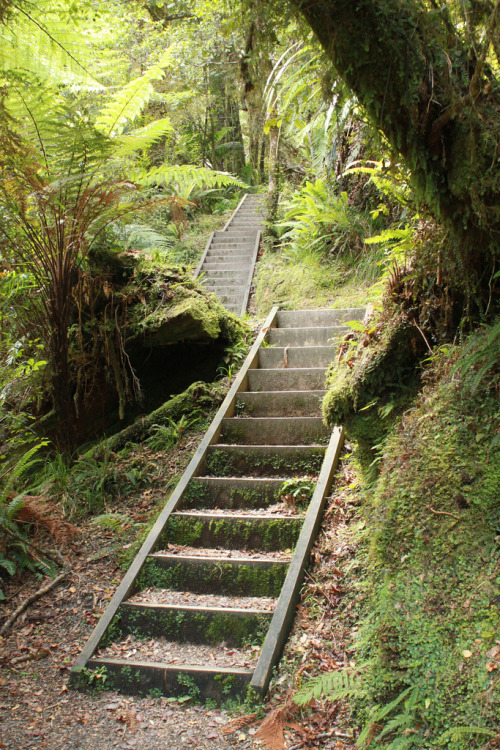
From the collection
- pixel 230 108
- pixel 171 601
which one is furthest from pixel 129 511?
pixel 230 108

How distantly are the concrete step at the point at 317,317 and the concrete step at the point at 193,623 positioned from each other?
3.49m

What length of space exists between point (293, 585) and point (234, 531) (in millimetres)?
781

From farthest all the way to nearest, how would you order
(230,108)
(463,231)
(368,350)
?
(230,108)
(368,350)
(463,231)

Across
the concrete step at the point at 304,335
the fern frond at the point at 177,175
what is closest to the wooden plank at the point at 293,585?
the concrete step at the point at 304,335

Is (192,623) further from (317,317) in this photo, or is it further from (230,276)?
(230,276)

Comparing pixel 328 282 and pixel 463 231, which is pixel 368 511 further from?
pixel 328 282

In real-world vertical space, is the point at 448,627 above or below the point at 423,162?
below

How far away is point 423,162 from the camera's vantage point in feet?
8.30

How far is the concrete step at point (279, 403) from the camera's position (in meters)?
4.88

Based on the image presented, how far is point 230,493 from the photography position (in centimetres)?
416

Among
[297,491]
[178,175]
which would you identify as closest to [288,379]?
[297,491]

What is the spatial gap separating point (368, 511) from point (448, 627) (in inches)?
42.2

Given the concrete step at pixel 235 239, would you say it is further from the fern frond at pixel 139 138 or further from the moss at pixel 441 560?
the moss at pixel 441 560

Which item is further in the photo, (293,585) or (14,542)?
(14,542)
